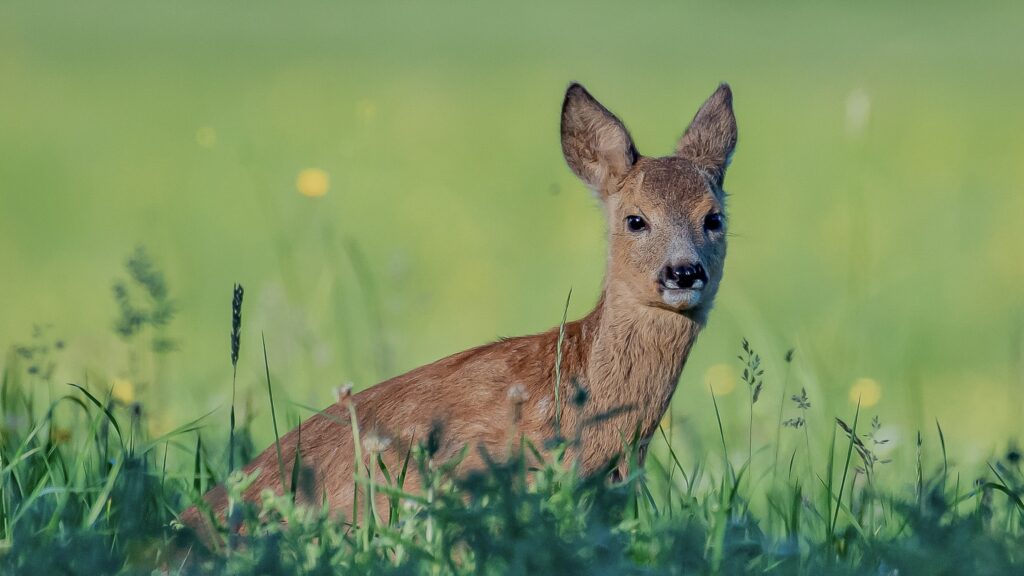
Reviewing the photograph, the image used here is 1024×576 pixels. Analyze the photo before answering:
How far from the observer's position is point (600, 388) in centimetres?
478

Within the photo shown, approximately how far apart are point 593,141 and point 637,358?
855mm

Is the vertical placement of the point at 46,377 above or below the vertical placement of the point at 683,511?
above

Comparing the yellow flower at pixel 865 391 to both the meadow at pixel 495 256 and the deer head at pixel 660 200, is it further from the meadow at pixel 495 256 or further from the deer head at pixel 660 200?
the deer head at pixel 660 200

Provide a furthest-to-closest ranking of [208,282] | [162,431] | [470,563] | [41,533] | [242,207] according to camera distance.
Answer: [242,207] < [208,282] < [162,431] < [41,533] < [470,563]

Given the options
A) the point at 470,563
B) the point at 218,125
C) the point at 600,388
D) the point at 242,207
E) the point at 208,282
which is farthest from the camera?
the point at 218,125

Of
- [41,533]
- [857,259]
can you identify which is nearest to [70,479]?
[41,533]

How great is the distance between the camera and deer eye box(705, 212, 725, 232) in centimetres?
505

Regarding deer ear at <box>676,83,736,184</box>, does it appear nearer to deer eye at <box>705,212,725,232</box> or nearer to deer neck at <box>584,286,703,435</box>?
deer eye at <box>705,212,725,232</box>

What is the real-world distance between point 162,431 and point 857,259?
9.05ft

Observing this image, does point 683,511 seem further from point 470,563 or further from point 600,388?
point 600,388

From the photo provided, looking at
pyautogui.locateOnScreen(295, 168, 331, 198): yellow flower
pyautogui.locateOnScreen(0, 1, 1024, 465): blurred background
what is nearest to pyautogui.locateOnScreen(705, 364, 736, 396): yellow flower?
pyautogui.locateOnScreen(0, 1, 1024, 465): blurred background

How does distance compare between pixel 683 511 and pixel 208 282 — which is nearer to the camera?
pixel 683 511

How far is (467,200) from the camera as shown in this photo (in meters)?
11.5

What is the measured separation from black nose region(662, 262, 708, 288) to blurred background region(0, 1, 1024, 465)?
1.33 ft
